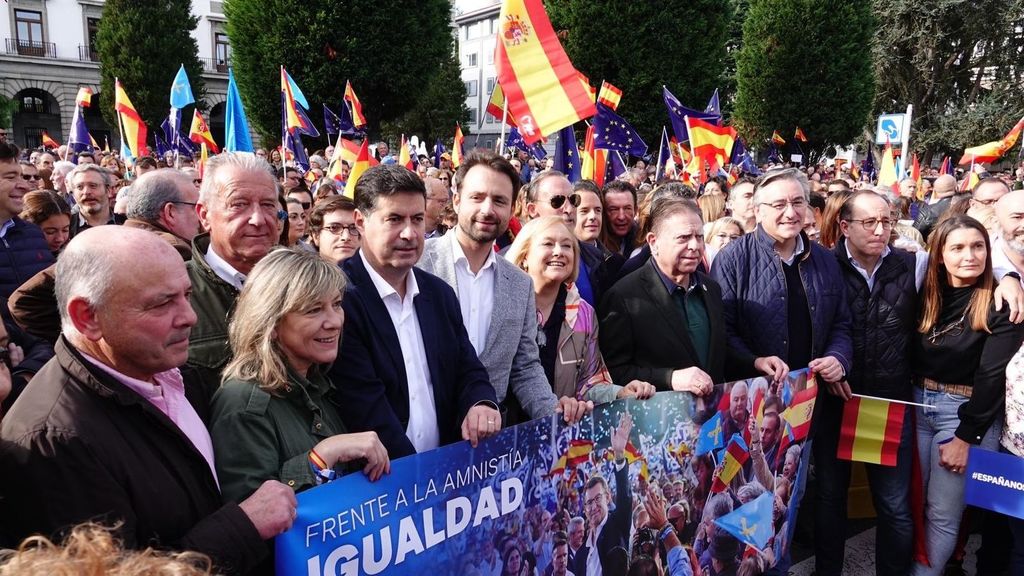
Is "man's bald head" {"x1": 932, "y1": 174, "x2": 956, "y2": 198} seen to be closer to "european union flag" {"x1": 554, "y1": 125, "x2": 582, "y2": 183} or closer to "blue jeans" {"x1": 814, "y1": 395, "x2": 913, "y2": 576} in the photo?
"european union flag" {"x1": 554, "y1": 125, "x2": 582, "y2": 183}

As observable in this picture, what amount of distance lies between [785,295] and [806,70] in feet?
94.2

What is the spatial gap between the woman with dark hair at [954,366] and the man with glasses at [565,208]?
1.72m

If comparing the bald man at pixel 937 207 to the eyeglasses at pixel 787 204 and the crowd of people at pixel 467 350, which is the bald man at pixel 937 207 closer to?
the crowd of people at pixel 467 350

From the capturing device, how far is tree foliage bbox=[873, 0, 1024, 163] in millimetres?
31047

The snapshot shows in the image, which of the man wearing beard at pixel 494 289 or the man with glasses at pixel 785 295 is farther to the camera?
the man with glasses at pixel 785 295

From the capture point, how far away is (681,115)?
9820 millimetres

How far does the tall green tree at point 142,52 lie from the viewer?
112 feet

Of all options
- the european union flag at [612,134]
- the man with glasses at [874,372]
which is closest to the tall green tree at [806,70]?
the european union flag at [612,134]

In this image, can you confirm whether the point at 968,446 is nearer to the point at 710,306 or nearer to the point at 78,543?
the point at 710,306

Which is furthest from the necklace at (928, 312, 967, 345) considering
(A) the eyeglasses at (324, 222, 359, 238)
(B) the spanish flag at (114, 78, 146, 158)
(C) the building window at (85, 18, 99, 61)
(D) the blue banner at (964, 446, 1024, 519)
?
(C) the building window at (85, 18, 99, 61)

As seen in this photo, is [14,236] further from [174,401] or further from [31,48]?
[31,48]

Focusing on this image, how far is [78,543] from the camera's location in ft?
3.29

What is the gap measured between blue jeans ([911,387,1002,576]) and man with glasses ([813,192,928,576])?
0.08 metres

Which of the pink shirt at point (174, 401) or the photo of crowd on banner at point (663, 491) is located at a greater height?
the pink shirt at point (174, 401)
